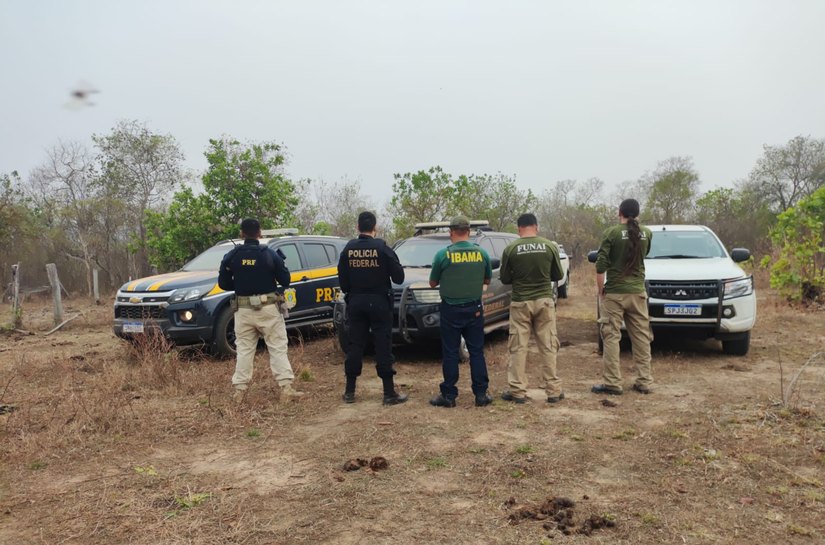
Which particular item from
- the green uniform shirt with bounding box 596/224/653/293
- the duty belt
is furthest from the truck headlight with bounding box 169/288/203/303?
the green uniform shirt with bounding box 596/224/653/293

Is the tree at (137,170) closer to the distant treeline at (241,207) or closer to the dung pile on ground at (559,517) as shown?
the distant treeline at (241,207)

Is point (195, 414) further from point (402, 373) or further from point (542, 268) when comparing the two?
point (542, 268)

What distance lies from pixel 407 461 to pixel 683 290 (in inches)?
177

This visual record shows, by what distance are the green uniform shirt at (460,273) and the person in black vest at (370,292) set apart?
1.36ft

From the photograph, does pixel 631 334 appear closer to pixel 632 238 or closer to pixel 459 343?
pixel 632 238

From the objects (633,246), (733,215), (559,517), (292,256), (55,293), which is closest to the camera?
(559,517)

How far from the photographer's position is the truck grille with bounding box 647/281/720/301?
670cm

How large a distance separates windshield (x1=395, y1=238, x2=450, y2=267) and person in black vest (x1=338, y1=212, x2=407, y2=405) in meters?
2.50

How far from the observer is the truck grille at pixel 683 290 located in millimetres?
6699

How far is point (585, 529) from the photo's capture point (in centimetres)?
297

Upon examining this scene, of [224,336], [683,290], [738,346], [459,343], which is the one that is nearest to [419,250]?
[224,336]

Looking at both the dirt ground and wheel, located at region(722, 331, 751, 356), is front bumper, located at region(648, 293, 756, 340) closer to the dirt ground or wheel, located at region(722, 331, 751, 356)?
wheel, located at region(722, 331, 751, 356)

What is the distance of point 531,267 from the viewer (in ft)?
17.7

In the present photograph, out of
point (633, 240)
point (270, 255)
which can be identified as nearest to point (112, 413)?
point (270, 255)
